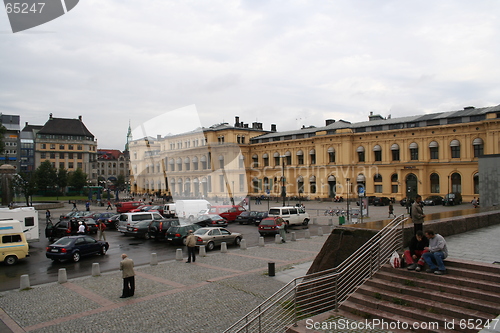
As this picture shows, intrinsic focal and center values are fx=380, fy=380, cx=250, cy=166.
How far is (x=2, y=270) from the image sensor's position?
17266 millimetres

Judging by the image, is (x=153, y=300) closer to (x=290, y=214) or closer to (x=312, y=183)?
(x=290, y=214)

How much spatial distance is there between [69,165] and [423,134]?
9732cm

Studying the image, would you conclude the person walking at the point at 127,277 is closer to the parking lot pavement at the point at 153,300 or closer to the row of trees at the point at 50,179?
the parking lot pavement at the point at 153,300

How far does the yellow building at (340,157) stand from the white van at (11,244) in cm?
3999

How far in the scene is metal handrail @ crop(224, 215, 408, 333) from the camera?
8.35 m

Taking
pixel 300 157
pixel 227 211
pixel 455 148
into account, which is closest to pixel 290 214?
pixel 227 211

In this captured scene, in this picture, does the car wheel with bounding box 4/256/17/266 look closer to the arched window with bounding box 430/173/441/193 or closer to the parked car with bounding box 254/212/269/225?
the parked car with bounding box 254/212/269/225

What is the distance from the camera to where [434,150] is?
192 ft

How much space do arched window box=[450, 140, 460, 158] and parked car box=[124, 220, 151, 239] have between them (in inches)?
1873

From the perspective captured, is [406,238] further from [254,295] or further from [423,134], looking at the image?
[423,134]

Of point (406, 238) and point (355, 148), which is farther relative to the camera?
point (355, 148)

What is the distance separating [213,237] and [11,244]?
394 inches

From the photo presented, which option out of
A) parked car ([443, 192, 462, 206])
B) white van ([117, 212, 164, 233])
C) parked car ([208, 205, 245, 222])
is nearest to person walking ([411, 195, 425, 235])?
white van ([117, 212, 164, 233])

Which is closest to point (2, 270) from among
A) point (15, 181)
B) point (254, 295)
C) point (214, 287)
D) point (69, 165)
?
point (214, 287)
